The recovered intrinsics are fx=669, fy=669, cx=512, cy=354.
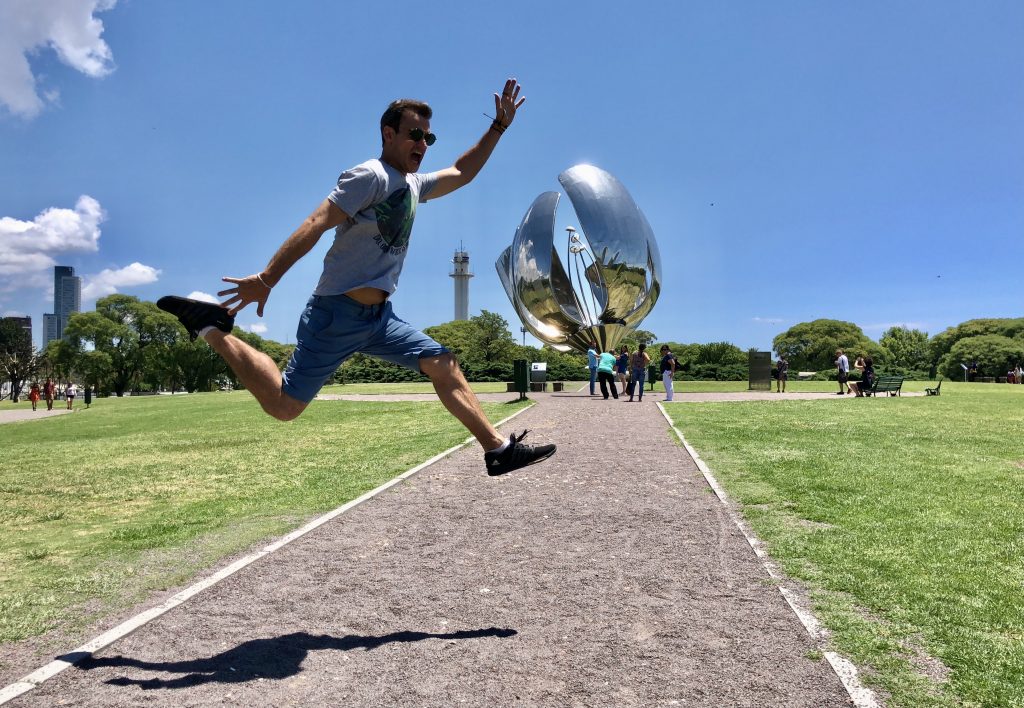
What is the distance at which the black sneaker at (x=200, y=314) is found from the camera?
3.08 m

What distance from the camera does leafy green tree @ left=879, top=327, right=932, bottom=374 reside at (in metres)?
73.6

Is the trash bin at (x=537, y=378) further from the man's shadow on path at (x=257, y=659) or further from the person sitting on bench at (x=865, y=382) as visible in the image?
the man's shadow on path at (x=257, y=659)

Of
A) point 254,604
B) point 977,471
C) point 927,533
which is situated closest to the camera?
point 254,604

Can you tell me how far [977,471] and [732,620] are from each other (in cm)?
547

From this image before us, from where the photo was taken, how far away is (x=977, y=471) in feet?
22.4

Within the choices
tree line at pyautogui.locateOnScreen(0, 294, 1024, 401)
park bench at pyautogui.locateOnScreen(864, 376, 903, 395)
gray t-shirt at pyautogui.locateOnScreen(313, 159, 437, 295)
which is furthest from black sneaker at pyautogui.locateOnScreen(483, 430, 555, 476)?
tree line at pyautogui.locateOnScreen(0, 294, 1024, 401)

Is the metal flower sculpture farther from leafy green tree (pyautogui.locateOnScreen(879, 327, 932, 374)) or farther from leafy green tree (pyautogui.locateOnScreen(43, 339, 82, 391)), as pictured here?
leafy green tree (pyautogui.locateOnScreen(879, 327, 932, 374))

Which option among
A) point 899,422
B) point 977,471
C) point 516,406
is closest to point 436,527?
point 977,471

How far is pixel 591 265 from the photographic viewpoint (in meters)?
26.8

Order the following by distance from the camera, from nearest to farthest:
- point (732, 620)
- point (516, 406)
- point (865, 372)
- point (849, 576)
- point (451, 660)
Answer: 1. point (451, 660)
2. point (732, 620)
3. point (849, 576)
4. point (516, 406)
5. point (865, 372)

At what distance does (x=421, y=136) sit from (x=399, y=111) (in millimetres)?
168

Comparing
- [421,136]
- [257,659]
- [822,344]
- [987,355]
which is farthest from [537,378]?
[822,344]

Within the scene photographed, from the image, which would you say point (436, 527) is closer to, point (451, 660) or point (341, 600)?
point (341, 600)

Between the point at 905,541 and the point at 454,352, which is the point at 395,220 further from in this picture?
the point at 454,352
